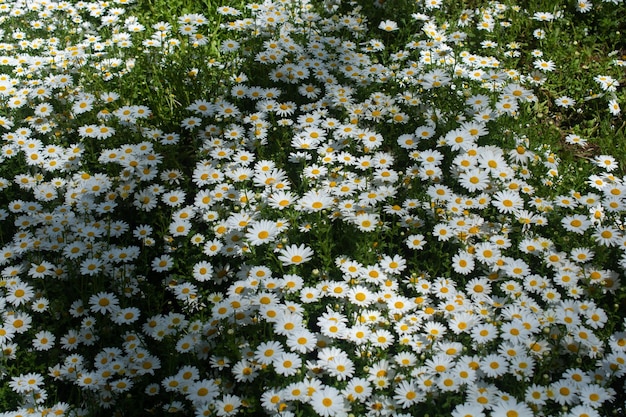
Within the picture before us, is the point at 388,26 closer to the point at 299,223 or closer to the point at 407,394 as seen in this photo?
the point at 299,223

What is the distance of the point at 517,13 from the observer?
532 cm

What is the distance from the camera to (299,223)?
3.78m

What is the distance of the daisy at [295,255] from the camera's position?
11.5 feet

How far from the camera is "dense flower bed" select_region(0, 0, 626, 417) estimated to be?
3.11 meters

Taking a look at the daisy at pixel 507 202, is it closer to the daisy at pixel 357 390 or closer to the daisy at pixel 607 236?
the daisy at pixel 607 236

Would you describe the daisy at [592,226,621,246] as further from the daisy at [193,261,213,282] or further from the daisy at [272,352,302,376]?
the daisy at [193,261,213,282]

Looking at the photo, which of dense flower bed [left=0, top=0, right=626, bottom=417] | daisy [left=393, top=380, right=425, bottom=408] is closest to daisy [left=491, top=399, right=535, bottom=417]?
dense flower bed [left=0, top=0, right=626, bottom=417]

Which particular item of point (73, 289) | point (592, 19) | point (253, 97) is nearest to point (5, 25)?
point (253, 97)

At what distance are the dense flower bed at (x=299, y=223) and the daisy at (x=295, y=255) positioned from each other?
0.05 ft

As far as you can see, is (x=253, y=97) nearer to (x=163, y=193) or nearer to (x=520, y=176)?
(x=163, y=193)

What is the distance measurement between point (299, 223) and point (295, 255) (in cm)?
30

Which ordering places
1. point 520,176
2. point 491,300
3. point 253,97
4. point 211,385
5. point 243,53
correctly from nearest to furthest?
point 211,385
point 491,300
point 520,176
point 253,97
point 243,53

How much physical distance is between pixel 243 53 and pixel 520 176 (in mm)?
2093

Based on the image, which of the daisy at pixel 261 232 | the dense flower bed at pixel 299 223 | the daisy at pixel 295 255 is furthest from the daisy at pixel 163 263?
the daisy at pixel 295 255
